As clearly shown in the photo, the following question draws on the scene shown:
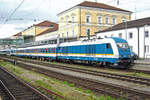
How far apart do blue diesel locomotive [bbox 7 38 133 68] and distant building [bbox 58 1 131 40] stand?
25.4m

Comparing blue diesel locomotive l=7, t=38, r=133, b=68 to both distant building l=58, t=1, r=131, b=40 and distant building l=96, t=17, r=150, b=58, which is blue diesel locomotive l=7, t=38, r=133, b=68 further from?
distant building l=58, t=1, r=131, b=40

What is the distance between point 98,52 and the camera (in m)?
22.1

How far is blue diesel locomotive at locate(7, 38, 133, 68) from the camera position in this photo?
20.0 m

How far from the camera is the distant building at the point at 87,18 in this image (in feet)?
191

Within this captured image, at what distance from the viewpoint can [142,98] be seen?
8.90m

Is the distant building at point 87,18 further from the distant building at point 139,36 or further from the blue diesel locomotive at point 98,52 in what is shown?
the blue diesel locomotive at point 98,52

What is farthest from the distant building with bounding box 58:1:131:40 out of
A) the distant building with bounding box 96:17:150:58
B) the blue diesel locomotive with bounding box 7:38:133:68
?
the blue diesel locomotive with bounding box 7:38:133:68

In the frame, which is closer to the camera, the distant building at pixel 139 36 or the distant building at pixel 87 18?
the distant building at pixel 139 36

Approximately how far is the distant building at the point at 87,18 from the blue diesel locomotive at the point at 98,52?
25.4 metres

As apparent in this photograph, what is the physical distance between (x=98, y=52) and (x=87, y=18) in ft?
129

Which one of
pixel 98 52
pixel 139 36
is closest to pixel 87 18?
pixel 139 36

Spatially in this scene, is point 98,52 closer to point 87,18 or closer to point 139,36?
point 139,36

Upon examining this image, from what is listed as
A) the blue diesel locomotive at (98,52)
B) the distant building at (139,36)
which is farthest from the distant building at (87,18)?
the blue diesel locomotive at (98,52)

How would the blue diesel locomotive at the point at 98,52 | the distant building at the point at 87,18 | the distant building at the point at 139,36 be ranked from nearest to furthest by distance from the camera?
the blue diesel locomotive at the point at 98,52, the distant building at the point at 139,36, the distant building at the point at 87,18
